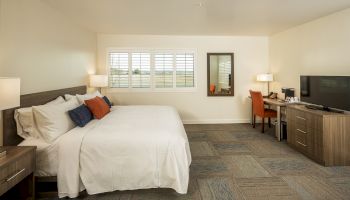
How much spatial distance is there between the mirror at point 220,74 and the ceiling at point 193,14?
965mm

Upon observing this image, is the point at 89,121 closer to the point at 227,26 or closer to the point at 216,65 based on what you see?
the point at 227,26

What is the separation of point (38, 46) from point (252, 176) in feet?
11.5

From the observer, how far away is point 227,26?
201 inches

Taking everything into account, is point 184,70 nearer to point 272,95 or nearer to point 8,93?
point 272,95

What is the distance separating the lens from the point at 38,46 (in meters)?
3.25

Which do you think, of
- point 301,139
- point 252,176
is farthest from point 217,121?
point 252,176

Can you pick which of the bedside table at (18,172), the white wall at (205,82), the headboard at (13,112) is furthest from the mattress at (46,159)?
the white wall at (205,82)

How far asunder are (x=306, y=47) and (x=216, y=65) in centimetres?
227

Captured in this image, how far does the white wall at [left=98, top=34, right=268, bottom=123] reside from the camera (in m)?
6.22

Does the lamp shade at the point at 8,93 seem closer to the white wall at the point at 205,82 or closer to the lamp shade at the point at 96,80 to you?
the lamp shade at the point at 96,80

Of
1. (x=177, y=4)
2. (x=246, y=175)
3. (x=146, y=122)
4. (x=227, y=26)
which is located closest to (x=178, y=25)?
(x=227, y=26)

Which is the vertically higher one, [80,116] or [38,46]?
[38,46]

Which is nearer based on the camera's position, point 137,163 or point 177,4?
point 137,163

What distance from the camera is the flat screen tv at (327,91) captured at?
11.4ft
